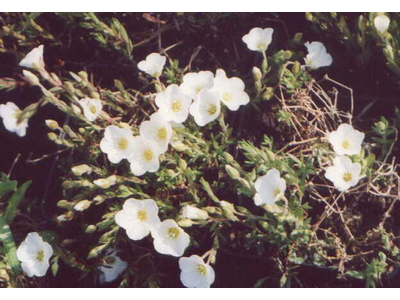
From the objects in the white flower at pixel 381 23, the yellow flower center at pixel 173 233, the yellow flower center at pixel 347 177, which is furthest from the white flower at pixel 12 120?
the white flower at pixel 381 23

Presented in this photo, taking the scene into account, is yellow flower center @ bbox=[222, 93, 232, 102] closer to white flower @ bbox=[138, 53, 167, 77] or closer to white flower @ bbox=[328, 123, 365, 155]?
white flower @ bbox=[138, 53, 167, 77]

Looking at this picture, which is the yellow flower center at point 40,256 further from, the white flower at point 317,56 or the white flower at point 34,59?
the white flower at point 317,56

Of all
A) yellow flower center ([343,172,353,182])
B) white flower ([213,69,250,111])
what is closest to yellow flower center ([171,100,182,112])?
white flower ([213,69,250,111])

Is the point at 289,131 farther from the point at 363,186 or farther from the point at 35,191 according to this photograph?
the point at 35,191

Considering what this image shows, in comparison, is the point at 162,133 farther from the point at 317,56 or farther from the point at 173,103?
the point at 317,56

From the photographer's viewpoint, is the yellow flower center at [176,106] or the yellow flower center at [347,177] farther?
the yellow flower center at [176,106]

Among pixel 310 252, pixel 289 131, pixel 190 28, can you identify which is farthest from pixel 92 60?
pixel 310 252
